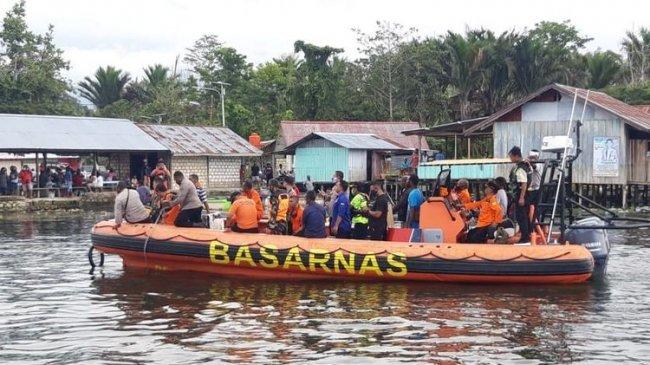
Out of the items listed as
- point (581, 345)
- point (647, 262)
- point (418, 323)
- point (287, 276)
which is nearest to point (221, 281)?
point (287, 276)

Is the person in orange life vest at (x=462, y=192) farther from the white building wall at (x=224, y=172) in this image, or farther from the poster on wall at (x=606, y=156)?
the white building wall at (x=224, y=172)

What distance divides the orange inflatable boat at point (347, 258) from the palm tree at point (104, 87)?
47.1 m

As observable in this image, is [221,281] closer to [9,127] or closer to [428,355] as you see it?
[428,355]

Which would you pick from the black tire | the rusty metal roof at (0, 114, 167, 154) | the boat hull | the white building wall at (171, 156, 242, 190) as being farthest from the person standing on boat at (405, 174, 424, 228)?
the white building wall at (171, 156, 242, 190)

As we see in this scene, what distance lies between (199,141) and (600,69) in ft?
76.3

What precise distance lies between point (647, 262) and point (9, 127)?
83.2 feet

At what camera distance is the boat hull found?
42.6 ft

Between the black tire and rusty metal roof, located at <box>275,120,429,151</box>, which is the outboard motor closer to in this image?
the black tire

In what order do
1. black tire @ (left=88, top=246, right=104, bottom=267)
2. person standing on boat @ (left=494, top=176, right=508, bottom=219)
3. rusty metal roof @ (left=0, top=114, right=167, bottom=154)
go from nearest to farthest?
person standing on boat @ (left=494, top=176, right=508, bottom=219), black tire @ (left=88, top=246, right=104, bottom=267), rusty metal roof @ (left=0, top=114, right=167, bottom=154)

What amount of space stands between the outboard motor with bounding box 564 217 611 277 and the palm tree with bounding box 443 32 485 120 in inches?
1314

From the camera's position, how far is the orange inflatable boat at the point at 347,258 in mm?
12977

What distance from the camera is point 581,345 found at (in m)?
9.73

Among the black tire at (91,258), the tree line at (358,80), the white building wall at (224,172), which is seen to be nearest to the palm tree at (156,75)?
the tree line at (358,80)

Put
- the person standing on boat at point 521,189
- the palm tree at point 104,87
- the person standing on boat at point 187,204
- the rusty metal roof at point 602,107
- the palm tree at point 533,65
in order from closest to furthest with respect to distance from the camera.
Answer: the person standing on boat at point 521,189, the person standing on boat at point 187,204, the rusty metal roof at point 602,107, the palm tree at point 533,65, the palm tree at point 104,87
